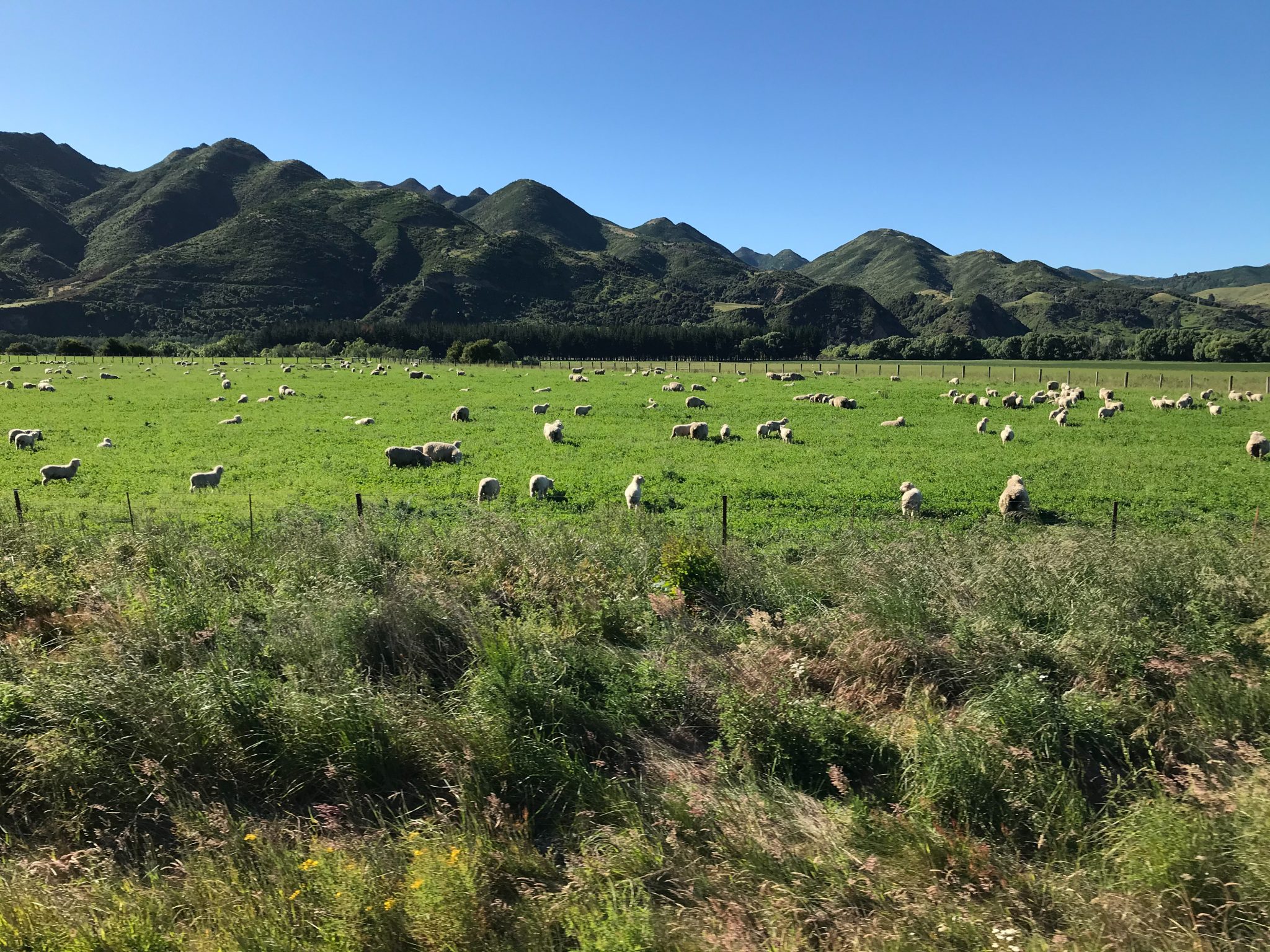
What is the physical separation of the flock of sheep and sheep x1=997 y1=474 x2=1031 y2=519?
2 centimetres

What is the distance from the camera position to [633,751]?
21.4 feet

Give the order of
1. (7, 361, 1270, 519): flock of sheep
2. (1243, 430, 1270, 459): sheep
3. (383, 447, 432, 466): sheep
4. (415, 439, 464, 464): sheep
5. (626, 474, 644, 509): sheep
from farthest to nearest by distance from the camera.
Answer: (1243, 430, 1270, 459): sheep → (415, 439, 464, 464): sheep → (383, 447, 432, 466): sheep → (7, 361, 1270, 519): flock of sheep → (626, 474, 644, 509): sheep

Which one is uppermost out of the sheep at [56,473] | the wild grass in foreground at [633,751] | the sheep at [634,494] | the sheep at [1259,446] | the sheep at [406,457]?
the sheep at [1259,446]

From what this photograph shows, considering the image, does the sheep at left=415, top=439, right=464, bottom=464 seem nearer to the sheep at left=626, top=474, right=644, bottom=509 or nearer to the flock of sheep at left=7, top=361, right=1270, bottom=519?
the flock of sheep at left=7, top=361, right=1270, bottom=519

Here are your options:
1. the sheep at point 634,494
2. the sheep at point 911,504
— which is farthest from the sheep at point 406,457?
the sheep at point 911,504

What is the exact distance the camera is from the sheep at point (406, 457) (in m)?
20.0

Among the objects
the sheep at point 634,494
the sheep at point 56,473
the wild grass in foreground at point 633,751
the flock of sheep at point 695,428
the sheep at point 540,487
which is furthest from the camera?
the sheep at point 56,473

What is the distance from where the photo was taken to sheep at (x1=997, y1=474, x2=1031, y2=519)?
14414 millimetres

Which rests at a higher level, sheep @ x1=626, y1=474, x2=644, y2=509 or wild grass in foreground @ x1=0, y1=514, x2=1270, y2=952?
sheep @ x1=626, y1=474, x2=644, y2=509

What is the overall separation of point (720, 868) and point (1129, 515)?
45.1 feet

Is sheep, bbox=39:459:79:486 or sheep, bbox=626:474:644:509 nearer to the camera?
sheep, bbox=626:474:644:509

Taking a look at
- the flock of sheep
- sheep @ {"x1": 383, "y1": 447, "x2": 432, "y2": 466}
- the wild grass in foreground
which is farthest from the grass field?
the wild grass in foreground

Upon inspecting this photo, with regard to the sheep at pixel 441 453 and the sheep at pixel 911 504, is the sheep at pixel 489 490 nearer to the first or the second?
the sheep at pixel 441 453

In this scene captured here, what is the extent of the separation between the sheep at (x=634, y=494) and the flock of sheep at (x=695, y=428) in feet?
0.07
